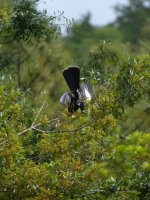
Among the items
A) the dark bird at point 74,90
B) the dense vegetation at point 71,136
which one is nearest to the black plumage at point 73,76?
the dark bird at point 74,90

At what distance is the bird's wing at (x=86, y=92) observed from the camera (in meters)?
9.16

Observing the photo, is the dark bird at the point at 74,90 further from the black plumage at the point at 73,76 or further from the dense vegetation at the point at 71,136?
the dense vegetation at the point at 71,136

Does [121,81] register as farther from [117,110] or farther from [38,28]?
[38,28]

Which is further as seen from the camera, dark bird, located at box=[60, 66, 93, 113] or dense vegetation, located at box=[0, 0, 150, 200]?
dark bird, located at box=[60, 66, 93, 113]

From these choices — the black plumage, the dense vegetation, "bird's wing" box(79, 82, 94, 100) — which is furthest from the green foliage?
the black plumage

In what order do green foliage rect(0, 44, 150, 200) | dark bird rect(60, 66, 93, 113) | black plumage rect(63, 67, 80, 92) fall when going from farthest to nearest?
black plumage rect(63, 67, 80, 92)
dark bird rect(60, 66, 93, 113)
green foliage rect(0, 44, 150, 200)

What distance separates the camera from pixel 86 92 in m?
9.27

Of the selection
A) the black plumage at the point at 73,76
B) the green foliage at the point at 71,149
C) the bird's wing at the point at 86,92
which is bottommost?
the green foliage at the point at 71,149

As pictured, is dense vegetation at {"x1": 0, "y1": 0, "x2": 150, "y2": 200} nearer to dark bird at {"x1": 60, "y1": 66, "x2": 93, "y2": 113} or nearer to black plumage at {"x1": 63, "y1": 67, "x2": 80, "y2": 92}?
dark bird at {"x1": 60, "y1": 66, "x2": 93, "y2": 113}

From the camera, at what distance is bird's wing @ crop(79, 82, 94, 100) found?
30.0 feet

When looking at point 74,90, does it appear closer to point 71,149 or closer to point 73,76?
point 73,76

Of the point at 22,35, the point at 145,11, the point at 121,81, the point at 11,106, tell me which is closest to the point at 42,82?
the point at 22,35

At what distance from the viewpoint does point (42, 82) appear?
2456cm

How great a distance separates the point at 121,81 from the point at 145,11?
5841 centimetres
